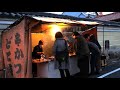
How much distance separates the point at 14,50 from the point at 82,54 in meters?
1.89

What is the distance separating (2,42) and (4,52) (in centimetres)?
31

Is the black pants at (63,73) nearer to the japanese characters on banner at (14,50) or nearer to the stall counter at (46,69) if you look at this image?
the stall counter at (46,69)

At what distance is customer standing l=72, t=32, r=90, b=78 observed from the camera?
7.05 meters

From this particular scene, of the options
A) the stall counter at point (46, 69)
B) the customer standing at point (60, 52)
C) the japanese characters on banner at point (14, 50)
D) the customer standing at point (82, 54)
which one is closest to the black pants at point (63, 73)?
the customer standing at point (60, 52)

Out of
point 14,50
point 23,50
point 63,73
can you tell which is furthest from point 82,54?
point 14,50

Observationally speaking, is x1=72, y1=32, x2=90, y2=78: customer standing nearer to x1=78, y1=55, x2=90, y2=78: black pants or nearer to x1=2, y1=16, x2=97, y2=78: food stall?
x1=78, y1=55, x2=90, y2=78: black pants

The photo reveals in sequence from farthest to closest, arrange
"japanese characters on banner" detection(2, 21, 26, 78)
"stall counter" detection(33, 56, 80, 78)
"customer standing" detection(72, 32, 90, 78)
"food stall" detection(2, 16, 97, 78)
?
"customer standing" detection(72, 32, 90, 78), "stall counter" detection(33, 56, 80, 78), "japanese characters on banner" detection(2, 21, 26, 78), "food stall" detection(2, 16, 97, 78)

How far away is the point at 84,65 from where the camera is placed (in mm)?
7363

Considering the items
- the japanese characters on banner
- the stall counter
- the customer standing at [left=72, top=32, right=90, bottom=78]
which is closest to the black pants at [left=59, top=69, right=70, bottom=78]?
the stall counter

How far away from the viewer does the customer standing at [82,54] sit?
23.1 ft
